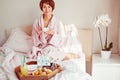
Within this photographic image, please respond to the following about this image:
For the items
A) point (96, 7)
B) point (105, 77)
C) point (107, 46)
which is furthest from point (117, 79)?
point (96, 7)

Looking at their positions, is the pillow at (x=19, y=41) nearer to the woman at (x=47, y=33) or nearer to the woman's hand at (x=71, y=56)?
the woman at (x=47, y=33)

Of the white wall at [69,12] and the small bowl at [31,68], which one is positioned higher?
the white wall at [69,12]

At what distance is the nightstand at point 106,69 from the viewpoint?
271cm

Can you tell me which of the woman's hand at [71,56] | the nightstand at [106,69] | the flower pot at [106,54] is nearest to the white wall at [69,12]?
the flower pot at [106,54]

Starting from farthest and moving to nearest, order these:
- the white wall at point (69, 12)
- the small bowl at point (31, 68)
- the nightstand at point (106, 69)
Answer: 1. the white wall at point (69, 12)
2. the nightstand at point (106, 69)
3. the small bowl at point (31, 68)

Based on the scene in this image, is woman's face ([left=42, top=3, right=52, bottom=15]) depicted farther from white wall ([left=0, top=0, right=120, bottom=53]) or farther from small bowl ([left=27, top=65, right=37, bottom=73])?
small bowl ([left=27, top=65, right=37, bottom=73])

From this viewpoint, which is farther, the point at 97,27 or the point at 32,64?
the point at 97,27

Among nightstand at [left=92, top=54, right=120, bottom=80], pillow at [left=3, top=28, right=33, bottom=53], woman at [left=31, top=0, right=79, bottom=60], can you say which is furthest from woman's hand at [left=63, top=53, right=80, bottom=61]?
pillow at [left=3, top=28, right=33, bottom=53]

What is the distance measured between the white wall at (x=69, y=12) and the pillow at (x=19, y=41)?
0.70 ft

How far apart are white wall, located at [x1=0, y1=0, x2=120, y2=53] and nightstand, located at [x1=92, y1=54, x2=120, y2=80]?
0.33 meters

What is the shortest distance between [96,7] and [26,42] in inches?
36.3

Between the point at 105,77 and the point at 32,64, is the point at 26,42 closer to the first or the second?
the point at 32,64

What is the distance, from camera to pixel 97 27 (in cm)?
298

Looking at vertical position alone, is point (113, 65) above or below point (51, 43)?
below
